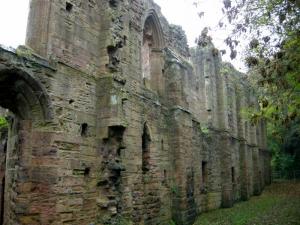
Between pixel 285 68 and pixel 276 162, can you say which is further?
pixel 276 162

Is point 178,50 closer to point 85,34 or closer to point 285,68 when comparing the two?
point 85,34

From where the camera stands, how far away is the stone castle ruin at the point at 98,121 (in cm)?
708

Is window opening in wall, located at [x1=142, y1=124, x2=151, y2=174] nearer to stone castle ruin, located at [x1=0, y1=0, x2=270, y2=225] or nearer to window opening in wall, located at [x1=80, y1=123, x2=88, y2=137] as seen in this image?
stone castle ruin, located at [x1=0, y1=0, x2=270, y2=225]

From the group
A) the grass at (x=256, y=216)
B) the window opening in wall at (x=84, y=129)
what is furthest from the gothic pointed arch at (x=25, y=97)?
the grass at (x=256, y=216)

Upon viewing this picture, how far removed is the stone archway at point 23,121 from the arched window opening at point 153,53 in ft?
19.1

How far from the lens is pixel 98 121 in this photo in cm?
869

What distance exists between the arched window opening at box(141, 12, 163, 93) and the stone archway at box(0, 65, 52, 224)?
19.1 ft

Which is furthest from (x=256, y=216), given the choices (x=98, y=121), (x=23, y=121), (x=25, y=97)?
(x=25, y=97)

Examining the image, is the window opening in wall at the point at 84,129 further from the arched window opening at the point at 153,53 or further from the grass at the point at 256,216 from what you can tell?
the grass at the point at 256,216

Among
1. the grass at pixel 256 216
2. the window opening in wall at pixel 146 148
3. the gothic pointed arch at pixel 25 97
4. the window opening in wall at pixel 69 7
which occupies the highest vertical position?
the window opening in wall at pixel 69 7

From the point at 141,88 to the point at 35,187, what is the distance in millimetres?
4979

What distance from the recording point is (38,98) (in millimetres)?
7168

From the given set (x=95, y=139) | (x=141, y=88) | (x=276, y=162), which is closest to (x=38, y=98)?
(x=95, y=139)

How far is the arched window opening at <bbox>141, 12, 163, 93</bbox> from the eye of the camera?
12656mm
